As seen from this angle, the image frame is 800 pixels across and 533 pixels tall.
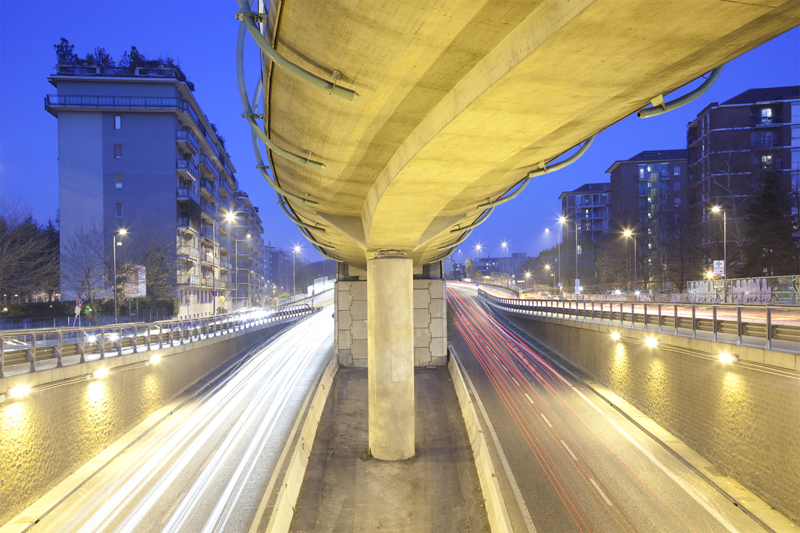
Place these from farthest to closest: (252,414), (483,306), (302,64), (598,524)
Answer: (483,306), (252,414), (598,524), (302,64)

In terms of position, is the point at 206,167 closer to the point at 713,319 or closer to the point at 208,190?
the point at 208,190

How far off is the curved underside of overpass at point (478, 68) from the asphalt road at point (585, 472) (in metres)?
9.70

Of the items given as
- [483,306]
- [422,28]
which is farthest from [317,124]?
[483,306]

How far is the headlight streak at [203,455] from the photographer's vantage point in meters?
14.1

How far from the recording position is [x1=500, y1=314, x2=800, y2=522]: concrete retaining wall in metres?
13.1

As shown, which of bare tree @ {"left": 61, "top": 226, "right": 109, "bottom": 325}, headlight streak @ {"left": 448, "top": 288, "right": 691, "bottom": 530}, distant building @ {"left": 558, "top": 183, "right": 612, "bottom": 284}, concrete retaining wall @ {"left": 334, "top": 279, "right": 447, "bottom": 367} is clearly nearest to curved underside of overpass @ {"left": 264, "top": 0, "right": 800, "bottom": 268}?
headlight streak @ {"left": 448, "top": 288, "right": 691, "bottom": 530}

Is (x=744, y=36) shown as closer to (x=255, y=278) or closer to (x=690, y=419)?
(x=690, y=419)

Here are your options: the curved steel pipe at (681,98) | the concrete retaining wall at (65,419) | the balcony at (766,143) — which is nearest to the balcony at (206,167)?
the concrete retaining wall at (65,419)

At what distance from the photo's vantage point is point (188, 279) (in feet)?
192

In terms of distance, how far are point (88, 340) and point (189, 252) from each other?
140 feet

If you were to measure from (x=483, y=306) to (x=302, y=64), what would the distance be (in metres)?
72.2

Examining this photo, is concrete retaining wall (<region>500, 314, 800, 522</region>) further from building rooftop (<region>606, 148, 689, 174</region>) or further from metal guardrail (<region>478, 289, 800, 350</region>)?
building rooftop (<region>606, 148, 689, 174</region>)

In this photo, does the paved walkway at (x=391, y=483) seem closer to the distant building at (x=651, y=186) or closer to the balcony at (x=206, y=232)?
the balcony at (x=206, y=232)

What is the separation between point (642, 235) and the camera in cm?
8281
